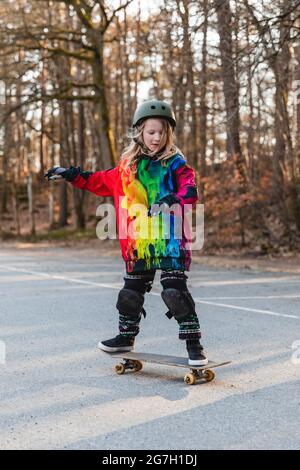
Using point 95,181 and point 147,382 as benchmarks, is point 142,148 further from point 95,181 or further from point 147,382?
point 147,382

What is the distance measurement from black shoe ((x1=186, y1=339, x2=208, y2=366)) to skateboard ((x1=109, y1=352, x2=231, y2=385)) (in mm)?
30

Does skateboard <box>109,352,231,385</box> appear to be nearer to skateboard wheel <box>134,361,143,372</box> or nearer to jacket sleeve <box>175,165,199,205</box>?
skateboard wheel <box>134,361,143,372</box>

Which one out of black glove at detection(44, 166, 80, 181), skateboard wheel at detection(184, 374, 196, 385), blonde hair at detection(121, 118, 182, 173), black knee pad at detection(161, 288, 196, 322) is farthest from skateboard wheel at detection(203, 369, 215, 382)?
black glove at detection(44, 166, 80, 181)

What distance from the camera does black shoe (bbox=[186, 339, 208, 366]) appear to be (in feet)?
16.9

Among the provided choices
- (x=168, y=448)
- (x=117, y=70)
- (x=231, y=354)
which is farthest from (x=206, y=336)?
(x=117, y=70)

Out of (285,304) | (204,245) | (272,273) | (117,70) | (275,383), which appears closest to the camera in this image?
(275,383)

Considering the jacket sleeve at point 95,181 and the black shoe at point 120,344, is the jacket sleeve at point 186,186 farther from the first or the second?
the black shoe at point 120,344

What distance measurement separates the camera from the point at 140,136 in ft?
17.8

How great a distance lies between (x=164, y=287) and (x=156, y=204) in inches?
25.4

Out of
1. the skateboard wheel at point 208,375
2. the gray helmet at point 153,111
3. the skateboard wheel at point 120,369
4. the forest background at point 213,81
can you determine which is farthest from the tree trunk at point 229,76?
the skateboard wheel at point 208,375

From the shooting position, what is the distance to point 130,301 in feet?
18.1

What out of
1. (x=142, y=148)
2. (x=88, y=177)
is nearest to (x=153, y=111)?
(x=142, y=148)
